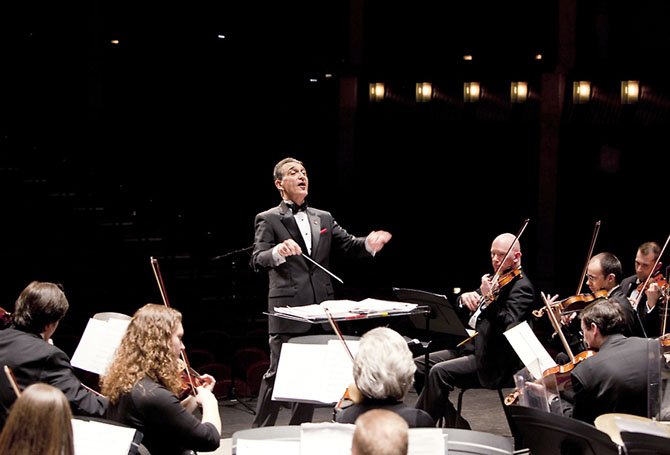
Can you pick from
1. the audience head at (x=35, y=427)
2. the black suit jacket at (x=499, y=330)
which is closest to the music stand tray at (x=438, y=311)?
the black suit jacket at (x=499, y=330)

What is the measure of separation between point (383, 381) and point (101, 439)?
3.07 feet

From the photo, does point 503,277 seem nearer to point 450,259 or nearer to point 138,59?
point 450,259

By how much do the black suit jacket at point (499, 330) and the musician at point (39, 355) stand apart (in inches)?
80.9

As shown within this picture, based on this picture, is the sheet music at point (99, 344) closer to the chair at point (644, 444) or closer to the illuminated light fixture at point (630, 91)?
the chair at point (644, 444)

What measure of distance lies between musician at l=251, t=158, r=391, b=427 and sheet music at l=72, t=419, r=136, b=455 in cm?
185

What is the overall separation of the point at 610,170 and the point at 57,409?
10.5 meters

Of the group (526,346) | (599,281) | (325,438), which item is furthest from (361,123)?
(325,438)

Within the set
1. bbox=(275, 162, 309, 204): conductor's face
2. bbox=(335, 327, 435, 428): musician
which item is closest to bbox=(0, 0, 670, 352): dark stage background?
bbox=(275, 162, 309, 204): conductor's face

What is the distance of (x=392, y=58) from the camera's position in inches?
460

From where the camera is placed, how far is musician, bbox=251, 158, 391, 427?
15.0 feet

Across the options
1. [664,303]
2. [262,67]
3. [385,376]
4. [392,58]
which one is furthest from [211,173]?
[385,376]

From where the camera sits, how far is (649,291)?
555 cm

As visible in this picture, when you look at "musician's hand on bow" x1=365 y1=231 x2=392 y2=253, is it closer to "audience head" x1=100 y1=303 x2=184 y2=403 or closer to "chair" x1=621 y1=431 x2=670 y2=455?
"audience head" x1=100 y1=303 x2=184 y2=403

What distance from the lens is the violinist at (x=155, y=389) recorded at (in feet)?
9.88
